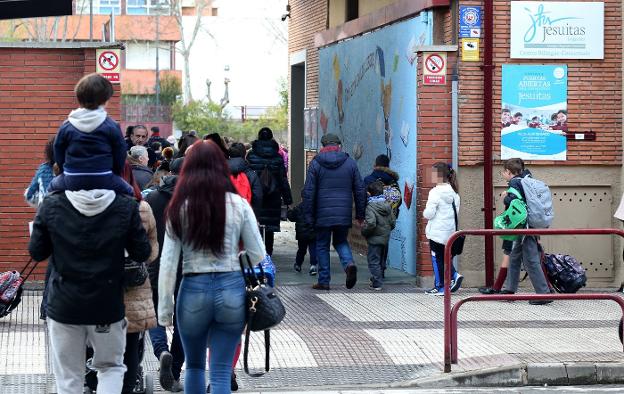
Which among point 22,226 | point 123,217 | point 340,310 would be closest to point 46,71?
point 22,226

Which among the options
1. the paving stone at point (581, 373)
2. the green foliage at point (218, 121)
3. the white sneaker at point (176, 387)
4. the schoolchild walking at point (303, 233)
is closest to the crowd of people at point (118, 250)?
the white sneaker at point (176, 387)

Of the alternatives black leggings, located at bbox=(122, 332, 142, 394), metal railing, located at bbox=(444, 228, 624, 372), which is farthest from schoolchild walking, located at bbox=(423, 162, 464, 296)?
black leggings, located at bbox=(122, 332, 142, 394)

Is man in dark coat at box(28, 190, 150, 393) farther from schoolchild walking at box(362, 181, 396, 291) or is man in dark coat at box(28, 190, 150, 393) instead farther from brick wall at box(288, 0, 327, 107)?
brick wall at box(288, 0, 327, 107)

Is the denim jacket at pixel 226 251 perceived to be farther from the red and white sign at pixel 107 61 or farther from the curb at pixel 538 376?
the red and white sign at pixel 107 61

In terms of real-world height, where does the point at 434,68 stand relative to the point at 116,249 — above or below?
above

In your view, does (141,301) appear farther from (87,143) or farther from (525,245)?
(525,245)

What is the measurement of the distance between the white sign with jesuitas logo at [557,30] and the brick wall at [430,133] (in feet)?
3.28

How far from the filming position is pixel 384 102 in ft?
59.4

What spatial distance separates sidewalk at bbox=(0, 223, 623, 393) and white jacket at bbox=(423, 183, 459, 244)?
756 millimetres

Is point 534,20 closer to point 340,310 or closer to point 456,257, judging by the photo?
point 456,257

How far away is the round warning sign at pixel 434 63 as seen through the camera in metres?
15.1

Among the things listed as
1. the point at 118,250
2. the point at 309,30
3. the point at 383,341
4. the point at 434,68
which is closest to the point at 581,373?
the point at 383,341

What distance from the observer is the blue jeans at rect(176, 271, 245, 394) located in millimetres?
6883

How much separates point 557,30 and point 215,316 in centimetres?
945
